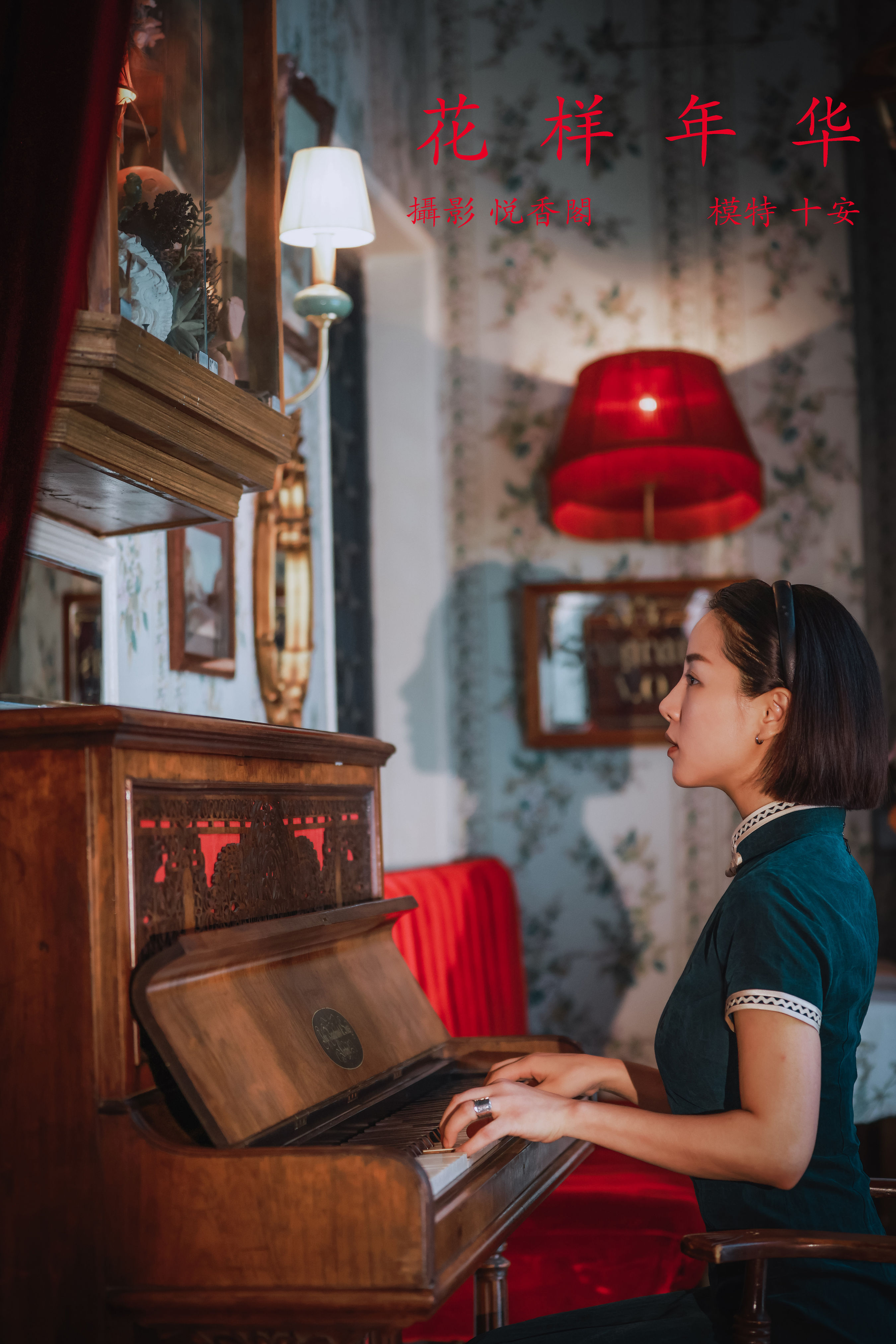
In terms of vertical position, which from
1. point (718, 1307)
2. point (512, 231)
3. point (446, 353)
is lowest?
point (718, 1307)

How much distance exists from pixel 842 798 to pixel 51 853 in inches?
33.6

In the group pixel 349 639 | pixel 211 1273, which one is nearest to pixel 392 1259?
pixel 211 1273

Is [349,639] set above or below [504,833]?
above

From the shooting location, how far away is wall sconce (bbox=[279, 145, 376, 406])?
7.61ft

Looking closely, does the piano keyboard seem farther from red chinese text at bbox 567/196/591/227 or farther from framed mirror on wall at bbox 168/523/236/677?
red chinese text at bbox 567/196/591/227

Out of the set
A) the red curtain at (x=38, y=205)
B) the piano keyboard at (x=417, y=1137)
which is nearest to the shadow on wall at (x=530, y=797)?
the piano keyboard at (x=417, y=1137)

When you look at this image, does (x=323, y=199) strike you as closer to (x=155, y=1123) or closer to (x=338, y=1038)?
(x=338, y=1038)

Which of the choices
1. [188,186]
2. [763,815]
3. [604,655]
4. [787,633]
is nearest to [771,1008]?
[763,815]

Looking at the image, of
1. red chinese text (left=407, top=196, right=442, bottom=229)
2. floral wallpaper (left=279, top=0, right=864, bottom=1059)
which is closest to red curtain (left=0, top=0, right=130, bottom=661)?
floral wallpaper (left=279, top=0, right=864, bottom=1059)

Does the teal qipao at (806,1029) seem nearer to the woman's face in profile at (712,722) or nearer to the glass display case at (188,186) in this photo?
the woman's face in profile at (712,722)

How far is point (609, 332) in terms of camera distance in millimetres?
4062

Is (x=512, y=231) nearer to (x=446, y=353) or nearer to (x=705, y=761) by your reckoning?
(x=446, y=353)

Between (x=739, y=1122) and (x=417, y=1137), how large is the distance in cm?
39

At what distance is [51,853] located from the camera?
4.04 feet
